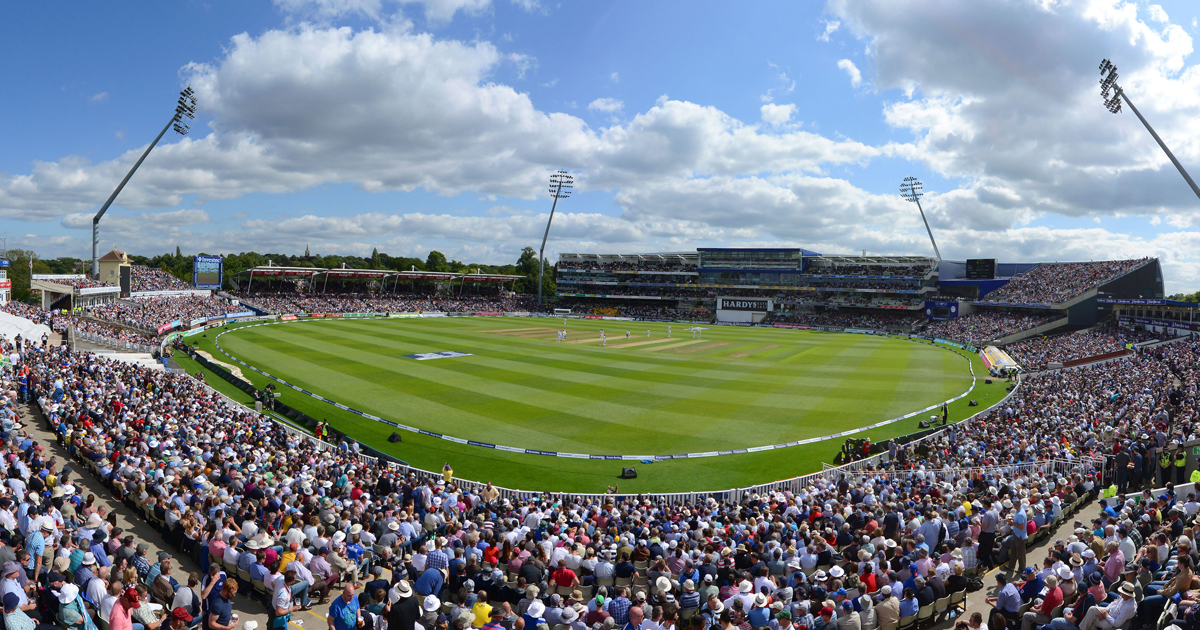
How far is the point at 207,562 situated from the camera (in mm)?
10289

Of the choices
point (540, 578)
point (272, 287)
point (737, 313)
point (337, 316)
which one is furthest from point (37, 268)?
point (540, 578)

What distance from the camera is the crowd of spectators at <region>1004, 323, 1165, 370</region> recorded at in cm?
4334

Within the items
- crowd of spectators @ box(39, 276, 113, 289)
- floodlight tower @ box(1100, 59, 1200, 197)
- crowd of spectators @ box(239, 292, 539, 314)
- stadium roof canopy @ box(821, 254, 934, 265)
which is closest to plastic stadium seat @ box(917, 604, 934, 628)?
floodlight tower @ box(1100, 59, 1200, 197)

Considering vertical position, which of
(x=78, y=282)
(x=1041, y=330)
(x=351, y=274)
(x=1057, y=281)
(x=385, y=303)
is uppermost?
(x=1057, y=281)

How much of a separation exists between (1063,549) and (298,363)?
4212 centimetres

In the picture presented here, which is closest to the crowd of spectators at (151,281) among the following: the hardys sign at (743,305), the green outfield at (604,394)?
the green outfield at (604,394)

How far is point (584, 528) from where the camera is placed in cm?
1227

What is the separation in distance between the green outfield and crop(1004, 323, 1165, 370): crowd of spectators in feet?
14.7

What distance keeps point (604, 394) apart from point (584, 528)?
20867mm

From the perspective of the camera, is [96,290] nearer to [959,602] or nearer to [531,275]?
[959,602]

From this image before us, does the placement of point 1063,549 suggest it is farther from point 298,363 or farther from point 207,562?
point 298,363

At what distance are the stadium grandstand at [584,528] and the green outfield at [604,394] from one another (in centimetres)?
295

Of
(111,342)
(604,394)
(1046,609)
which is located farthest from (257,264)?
(1046,609)

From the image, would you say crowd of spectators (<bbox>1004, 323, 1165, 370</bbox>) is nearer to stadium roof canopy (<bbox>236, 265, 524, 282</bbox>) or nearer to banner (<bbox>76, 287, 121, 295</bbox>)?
banner (<bbox>76, 287, 121, 295</bbox>)
